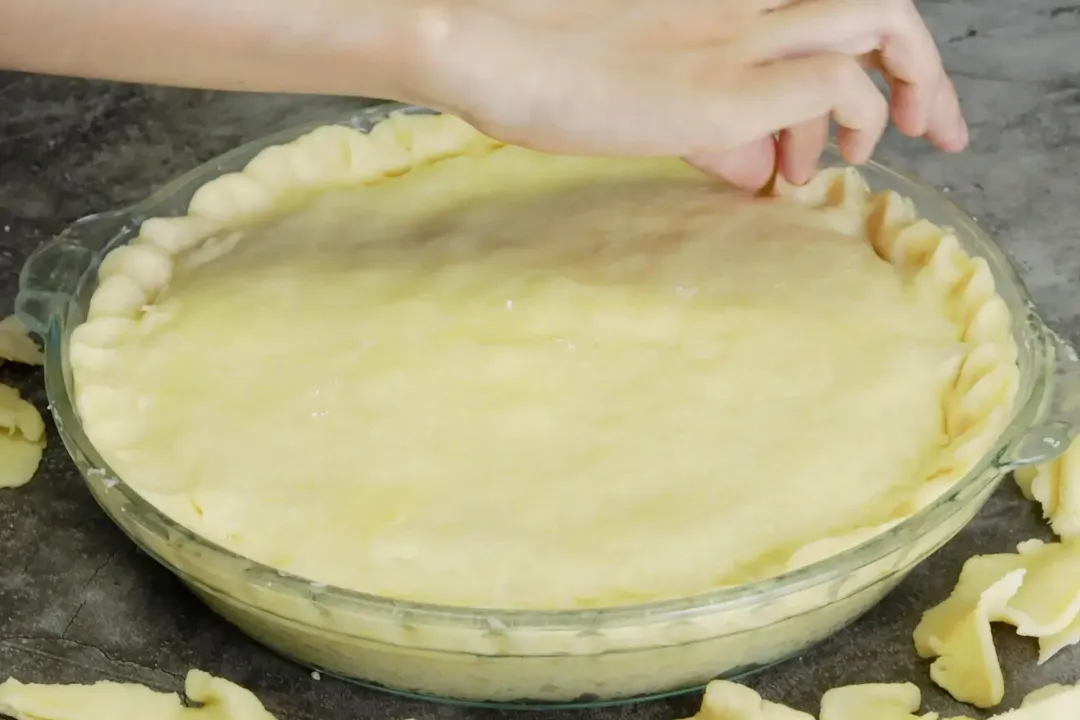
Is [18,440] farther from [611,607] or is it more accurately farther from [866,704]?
[866,704]

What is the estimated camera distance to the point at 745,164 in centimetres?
101

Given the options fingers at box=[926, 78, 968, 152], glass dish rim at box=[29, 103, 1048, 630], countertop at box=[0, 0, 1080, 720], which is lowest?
countertop at box=[0, 0, 1080, 720]

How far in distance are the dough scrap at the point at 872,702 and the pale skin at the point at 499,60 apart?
352 millimetres

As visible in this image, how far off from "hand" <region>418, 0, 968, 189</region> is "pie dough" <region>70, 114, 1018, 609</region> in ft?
0.49

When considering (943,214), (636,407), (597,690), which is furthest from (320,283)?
(943,214)

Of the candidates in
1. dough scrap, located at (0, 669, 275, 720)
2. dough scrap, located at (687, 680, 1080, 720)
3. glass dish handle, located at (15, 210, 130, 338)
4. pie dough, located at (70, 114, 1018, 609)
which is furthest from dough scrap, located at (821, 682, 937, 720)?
glass dish handle, located at (15, 210, 130, 338)

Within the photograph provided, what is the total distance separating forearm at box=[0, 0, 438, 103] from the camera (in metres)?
0.75

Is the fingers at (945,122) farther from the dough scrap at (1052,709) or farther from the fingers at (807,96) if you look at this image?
the dough scrap at (1052,709)

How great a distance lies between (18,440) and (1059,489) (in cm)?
80

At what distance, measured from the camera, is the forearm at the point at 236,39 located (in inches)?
29.5

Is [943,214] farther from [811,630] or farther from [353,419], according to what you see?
[353,419]

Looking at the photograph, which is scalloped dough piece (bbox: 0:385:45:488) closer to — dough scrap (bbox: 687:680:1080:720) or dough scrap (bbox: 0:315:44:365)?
dough scrap (bbox: 0:315:44:365)

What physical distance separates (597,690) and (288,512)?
0.22m

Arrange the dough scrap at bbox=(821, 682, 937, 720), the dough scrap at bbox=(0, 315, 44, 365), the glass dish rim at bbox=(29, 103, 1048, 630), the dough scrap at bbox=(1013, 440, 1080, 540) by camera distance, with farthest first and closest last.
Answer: the dough scrap at bbox=(0, 315, 44, 365), the dough scrap at bbox=(1013, 440, 1080, 540), the dough scrap at bbox=(821, 682, 937, 720), the glass dish rim at bbox=(29, 103, 1048, 630)
